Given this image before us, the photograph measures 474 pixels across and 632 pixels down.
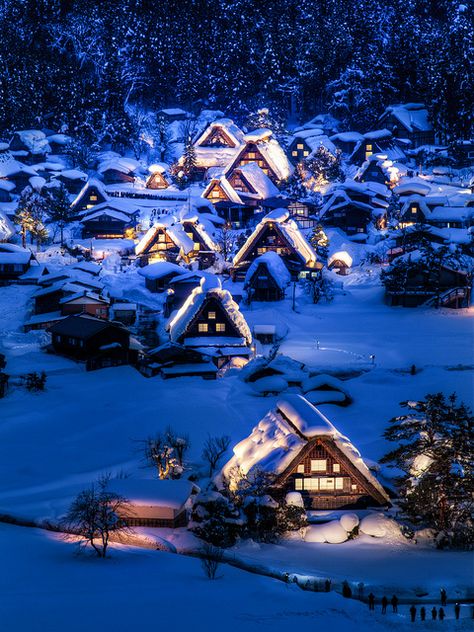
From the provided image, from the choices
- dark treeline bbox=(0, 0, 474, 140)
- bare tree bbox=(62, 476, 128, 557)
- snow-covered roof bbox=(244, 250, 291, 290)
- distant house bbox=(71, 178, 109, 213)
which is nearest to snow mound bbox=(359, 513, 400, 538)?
bare tree bbox=(62, 476, 128, 557)

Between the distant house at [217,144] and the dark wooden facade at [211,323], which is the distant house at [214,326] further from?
the distant house at [217,144]

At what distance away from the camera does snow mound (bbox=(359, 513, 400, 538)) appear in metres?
20.7

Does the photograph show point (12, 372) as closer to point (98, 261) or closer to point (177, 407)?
point (177, 407)

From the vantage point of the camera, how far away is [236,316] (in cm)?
3750

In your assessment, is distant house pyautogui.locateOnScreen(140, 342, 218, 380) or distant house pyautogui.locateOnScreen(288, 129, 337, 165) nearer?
distant house pyautogui.locateOnScreen(140, 342, 218, 380)

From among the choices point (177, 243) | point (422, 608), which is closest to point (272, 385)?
point (422, 608)

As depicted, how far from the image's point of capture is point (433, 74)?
74.8 meters

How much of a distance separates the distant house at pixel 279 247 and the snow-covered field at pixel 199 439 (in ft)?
13.0

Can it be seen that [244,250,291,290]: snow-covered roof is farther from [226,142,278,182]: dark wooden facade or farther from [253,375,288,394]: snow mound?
[226,142,278,182]: dark wooden facade

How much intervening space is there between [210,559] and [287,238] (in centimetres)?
3447

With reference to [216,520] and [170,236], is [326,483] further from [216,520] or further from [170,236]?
[170,236]

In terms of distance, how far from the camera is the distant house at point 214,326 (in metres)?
37.1

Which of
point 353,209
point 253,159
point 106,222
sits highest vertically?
point 253,159

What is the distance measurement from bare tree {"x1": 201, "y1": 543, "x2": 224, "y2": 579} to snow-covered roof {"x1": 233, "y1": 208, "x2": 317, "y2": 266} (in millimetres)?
32657
